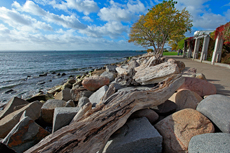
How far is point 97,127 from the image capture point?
1.72 metres

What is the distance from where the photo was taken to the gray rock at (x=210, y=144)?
1.54 meters

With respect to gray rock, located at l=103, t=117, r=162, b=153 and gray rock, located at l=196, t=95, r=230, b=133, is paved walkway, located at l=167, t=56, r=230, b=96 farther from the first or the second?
gray rock, located at l=103, t=117, r=162, b=153

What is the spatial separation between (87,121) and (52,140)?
0.47m

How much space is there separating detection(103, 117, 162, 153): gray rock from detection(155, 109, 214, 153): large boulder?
0.23 metres

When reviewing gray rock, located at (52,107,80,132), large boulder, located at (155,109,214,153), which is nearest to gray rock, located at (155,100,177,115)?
large boulder, located at (155,109,214,153)

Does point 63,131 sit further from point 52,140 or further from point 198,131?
point 198,131

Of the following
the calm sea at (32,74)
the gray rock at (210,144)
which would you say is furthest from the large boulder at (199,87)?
the calm sea at (32,74)

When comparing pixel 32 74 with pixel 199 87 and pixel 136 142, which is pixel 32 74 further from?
pixel 199 87

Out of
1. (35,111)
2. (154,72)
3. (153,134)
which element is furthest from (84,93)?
(153,134)

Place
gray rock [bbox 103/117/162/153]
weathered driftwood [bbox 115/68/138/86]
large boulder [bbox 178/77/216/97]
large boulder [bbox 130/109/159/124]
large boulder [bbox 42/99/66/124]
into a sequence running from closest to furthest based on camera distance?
1. gray rock [bbox 103/117/162/153]
2. large boulder [bbox 130/109/159/124]
3. large boulder [bbox 42/99/66/124]
4. large boulder [bbox 178/77/216/97]
5. weathered driftwood [bbox 115/68/138/86]

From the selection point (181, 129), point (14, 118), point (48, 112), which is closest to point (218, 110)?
point (181, 129)

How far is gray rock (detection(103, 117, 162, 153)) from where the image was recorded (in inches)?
70.5

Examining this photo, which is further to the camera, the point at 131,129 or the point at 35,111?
the point at 35,111

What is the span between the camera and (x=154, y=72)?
3.85 metres
